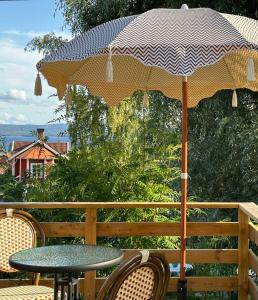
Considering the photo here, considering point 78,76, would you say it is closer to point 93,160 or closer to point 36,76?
point 36,76

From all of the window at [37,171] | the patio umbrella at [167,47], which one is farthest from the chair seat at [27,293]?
the window at [37,171]

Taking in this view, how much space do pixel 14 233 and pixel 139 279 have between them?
1.52 metres

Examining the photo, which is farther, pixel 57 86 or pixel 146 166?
pixel 146 166

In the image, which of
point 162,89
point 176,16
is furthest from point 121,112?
point 176,16

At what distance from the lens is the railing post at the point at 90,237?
399 cm

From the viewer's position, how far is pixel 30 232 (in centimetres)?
363

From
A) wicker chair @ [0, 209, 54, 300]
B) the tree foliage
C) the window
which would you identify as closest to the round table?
wicker chair @ [0, 209, 54, 300]

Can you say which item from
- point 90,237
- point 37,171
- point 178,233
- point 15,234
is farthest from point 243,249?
point 37,171

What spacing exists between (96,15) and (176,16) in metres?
6.44

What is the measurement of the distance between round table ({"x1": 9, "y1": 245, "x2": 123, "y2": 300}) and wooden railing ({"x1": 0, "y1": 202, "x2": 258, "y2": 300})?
2.95 ft

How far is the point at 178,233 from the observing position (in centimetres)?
406

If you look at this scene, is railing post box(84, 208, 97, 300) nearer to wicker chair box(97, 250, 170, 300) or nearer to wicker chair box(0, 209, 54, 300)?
wicker chair box(0, 209, 54, 300)

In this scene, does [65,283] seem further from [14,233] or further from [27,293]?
[14,233]

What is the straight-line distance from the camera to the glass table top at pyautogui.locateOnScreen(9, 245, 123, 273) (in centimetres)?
258
